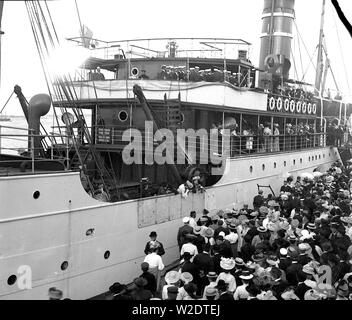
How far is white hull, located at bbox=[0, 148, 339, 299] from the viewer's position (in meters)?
6.31

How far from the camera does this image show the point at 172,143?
1048cm

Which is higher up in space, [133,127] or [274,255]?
[133,127]

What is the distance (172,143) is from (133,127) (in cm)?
169

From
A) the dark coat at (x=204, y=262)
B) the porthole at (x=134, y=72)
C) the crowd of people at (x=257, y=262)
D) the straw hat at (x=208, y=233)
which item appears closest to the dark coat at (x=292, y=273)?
the crowd of people at (x=257, y=262)

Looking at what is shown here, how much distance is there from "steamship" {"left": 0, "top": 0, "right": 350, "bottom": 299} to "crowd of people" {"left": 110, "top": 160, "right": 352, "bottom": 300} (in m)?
1.18

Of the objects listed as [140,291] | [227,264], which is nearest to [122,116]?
[227,264]

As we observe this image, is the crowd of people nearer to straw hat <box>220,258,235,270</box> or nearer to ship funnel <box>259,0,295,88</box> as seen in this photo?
straw hat <box>220,258,235,270</box>

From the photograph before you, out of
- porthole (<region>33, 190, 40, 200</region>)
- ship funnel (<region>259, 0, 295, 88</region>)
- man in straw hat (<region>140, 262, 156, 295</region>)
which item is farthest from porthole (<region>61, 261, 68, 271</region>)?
ship funnel (<region>259, 0, 295, 88</region>)

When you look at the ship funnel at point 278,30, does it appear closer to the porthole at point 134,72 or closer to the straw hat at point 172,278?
the porthole at point 134,72

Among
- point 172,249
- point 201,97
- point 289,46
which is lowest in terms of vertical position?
point 172,249

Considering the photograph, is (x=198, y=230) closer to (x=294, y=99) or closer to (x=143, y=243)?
(x=143, y=243)

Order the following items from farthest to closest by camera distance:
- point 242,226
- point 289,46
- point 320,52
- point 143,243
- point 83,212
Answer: point 320,52 < point 289,46 < point 143,243 < point 242,226 < point 83,212

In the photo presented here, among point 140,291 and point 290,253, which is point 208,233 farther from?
point 140,291
